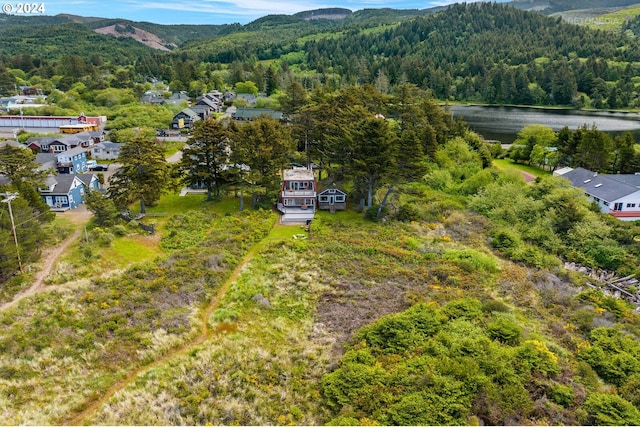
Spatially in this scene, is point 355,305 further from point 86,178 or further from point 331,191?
point 86,178

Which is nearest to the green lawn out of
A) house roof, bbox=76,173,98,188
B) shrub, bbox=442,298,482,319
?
shrub, bbox=442,298,482,319

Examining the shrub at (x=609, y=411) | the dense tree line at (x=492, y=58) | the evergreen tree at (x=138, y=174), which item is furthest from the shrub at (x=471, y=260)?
the dense tree line at (x=492, y=58)

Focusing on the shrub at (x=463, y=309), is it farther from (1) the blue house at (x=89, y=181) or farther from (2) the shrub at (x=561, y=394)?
(1) the blue house at (x=89, y=181)

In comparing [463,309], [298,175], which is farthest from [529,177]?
[463,309]

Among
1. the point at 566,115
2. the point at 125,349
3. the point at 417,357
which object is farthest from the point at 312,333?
the point at 566,115

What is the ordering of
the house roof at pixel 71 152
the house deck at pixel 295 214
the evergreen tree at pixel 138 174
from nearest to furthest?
the evergreen tree at pixel 138 174 → the house deck at pixel 295 214 → the house roof at pixel 71 152

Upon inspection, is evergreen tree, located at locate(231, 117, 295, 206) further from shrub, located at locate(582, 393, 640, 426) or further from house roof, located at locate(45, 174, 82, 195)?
shrub, located at locate(582, 393, 640, 426)
